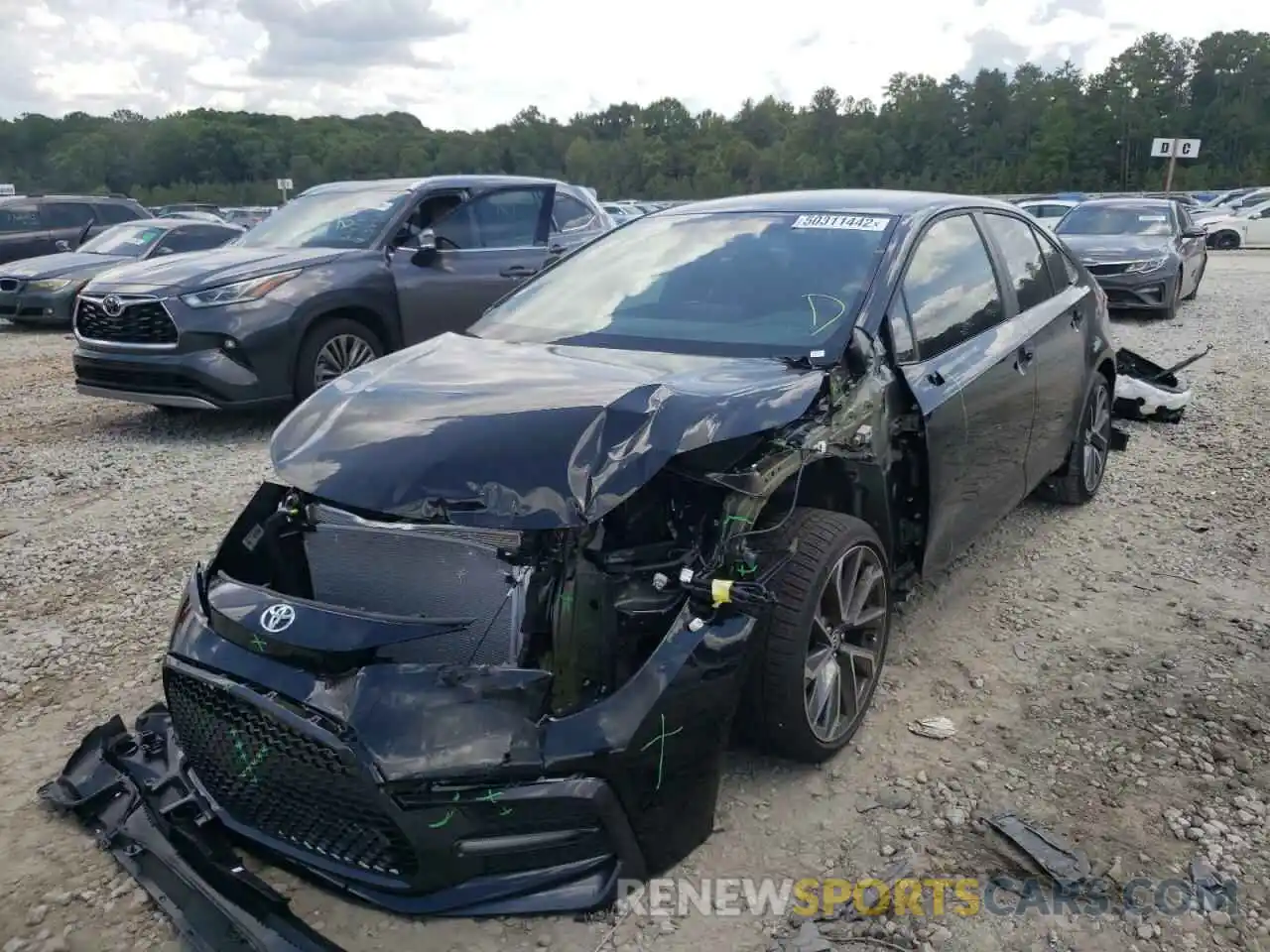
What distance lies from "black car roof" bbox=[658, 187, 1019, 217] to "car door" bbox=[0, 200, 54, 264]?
14.6 metres

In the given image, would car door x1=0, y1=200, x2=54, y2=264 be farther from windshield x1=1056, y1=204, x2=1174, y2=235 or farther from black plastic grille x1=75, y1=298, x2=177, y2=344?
windshield x1=1056, y1=204, x2=1174, y2=235

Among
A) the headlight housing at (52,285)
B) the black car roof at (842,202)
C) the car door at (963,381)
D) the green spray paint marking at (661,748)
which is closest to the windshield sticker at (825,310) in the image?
the car door at (963,381)

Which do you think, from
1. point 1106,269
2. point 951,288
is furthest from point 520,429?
point 1106,269

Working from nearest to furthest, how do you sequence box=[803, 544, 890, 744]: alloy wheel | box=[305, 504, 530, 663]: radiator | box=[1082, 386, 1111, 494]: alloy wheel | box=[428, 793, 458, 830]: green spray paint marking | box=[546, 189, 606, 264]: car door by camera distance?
box=[428, 793, 458, 830]: green spray paint marking
box=[305, 504, 530, 663]: radiator
box=[803, 544, 890, 744]: alloy wheel
box=[1082, 386, 1111, 494]: alloy wheel
box=[546, 189, 606, 264]: car door

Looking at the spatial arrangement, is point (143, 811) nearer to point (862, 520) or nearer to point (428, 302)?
point (862, 520)

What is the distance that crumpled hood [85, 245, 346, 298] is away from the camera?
6.94 m

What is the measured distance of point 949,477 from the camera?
3.74 metres

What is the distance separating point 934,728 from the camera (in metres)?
3.41

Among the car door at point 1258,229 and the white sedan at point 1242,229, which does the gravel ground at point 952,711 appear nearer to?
the white sedan at point 1242,229

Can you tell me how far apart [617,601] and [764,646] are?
1.68ft

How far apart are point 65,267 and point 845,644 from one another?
1296 centimetres

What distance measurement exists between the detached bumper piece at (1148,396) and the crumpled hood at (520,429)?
5.09 meters

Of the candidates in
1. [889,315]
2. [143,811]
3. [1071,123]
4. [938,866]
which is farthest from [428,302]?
[1071,123]

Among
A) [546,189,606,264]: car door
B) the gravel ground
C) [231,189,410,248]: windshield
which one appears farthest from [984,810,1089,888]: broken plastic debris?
[546,189,606,264]: car door
